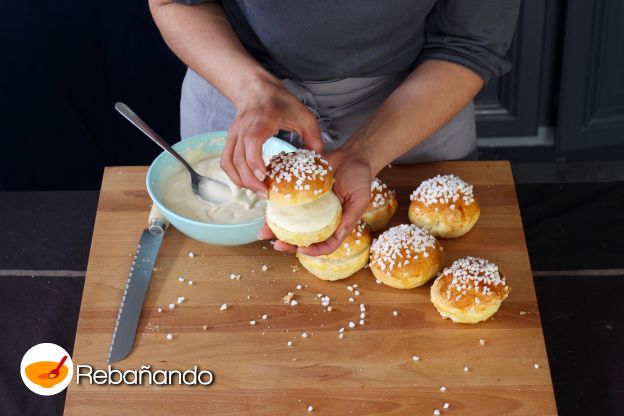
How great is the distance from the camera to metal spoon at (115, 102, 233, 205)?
1.47 m

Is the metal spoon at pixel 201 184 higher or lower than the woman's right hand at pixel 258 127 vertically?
lower

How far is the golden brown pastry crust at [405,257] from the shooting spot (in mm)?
1381

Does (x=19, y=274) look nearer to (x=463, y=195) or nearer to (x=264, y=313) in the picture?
(x=264, y=313)

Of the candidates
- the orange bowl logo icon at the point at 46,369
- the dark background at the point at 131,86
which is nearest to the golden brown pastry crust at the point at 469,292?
the orange bowl logo icon at the point at 46,369

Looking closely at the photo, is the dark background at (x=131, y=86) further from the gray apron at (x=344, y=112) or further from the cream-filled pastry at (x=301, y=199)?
the cream-filled pastry at (x=301, y=199)

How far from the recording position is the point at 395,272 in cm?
138

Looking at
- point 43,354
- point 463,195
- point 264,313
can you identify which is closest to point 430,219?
point 463,195

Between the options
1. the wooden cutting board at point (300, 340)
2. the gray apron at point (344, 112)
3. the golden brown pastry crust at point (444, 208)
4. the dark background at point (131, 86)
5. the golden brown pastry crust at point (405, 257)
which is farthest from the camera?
the dark background at point (131, 86)

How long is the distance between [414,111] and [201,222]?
502 mm

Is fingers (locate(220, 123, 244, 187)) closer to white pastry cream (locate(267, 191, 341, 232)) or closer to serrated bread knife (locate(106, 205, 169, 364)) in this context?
white pastry cream (locate(267, 191, 341, 232))

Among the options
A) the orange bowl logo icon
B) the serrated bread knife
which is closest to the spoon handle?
the serrated bread knife

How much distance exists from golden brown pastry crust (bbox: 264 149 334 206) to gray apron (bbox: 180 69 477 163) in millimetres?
351

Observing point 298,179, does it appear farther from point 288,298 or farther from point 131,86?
point 131,86

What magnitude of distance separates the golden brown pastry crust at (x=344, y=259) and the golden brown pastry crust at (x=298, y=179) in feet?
0.54
